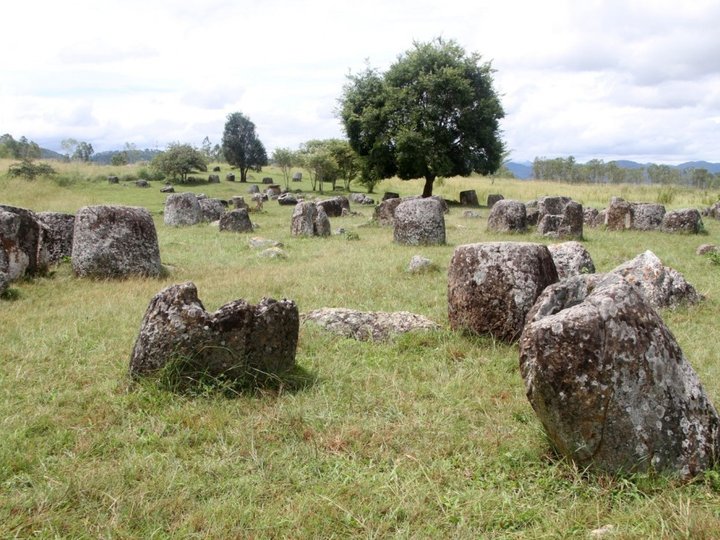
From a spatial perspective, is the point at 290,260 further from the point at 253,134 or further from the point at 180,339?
the point at 253,134

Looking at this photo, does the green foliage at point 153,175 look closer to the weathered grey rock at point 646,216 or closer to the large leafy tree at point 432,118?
the large leafy tree at point 432,118

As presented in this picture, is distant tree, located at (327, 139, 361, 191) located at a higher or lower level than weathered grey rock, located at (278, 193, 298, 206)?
higher

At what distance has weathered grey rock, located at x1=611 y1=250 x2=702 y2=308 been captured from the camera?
30.1 ft

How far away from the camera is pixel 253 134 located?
2303 inches

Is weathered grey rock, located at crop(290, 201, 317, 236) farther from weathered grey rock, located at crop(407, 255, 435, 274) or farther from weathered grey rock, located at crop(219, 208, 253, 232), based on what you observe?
weathered grey rock, located at crop(407, 255, 435, 274)

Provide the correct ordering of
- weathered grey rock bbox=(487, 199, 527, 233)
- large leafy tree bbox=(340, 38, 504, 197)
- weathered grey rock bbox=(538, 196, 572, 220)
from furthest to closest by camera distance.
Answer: large leafy tree bbox=(340, 38, 504, 197), weathered grey rock bbox=(538, 196, 572, 220), weathered grey rock bbox=(487, 199, 527, 233)

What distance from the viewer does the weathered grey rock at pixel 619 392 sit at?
13.4ft

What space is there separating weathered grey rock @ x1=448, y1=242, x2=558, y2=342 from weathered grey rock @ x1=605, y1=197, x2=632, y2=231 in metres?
16.4

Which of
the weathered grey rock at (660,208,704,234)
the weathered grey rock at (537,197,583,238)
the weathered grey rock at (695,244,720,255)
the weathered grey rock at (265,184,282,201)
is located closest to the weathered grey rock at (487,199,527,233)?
the weathered grey rock at (537,197,583,238)

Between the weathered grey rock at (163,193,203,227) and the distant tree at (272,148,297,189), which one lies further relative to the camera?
the distant tree at (272,148,297,189)

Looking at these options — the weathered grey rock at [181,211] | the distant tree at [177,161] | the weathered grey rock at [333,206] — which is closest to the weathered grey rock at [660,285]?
the weathered grey rock at [181,211]

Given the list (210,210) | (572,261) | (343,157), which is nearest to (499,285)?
(572,261)

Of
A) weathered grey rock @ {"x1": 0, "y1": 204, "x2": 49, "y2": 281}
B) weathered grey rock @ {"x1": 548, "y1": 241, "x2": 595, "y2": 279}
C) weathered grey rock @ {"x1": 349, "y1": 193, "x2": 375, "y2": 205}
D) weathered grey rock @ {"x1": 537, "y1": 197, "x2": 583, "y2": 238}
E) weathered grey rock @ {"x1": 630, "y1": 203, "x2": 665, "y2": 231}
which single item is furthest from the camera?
weathered grey rock @ {"x1": 349, "y1": 193, "x2": 375, "y2": 205}

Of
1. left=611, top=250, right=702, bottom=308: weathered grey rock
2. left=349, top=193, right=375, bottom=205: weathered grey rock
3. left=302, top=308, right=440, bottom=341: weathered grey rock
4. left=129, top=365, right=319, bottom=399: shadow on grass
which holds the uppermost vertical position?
left=349, top=193, right=375, bottom=205: weathered grey rock
